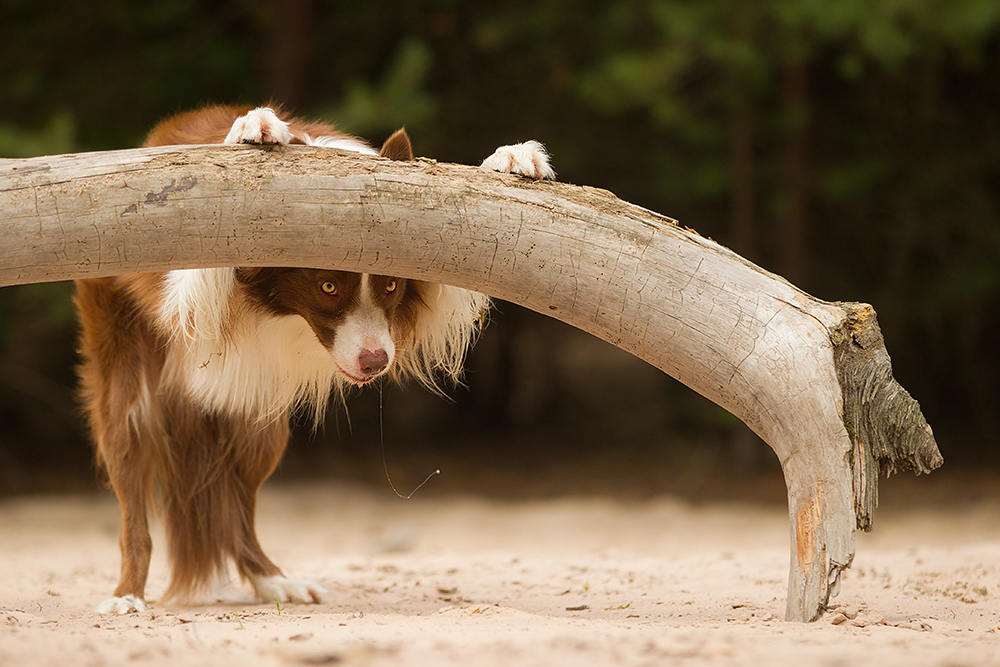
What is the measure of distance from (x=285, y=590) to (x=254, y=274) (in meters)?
1.58

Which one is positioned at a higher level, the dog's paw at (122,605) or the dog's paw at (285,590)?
the dog's paw at (285,590)

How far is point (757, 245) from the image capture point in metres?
9.17

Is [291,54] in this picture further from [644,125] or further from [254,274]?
[254,274]

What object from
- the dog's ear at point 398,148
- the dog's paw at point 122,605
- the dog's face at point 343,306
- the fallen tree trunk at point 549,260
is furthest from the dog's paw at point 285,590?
the dog's ear at point 398,148

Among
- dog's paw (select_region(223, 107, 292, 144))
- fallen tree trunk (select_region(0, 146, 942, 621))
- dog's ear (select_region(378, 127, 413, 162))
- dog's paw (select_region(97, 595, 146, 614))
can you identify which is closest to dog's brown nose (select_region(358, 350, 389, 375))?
fallen tree trunk (select_region(0, 146, 942, 621))

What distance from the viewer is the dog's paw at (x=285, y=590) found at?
4.55 m

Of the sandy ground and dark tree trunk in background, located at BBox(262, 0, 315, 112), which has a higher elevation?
dark tree trunk in background, located at BBox(262, 0, 315, 112)

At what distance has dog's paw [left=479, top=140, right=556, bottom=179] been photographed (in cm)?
359

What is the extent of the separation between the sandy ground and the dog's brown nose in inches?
37.7

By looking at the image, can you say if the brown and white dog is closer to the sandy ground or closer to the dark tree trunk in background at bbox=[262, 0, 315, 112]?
the sandy ground

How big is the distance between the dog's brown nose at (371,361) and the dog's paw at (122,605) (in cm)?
145

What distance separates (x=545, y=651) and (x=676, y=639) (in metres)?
0.40

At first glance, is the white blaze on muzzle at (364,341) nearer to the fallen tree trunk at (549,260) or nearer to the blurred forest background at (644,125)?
the fallen tree trunk at (549,260)

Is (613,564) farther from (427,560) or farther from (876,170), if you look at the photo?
(876,170)
